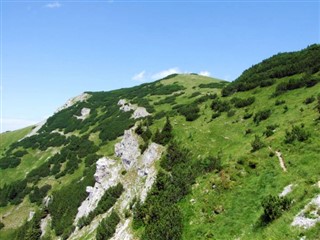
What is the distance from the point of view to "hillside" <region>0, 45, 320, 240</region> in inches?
909

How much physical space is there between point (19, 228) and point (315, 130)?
54.9 meters

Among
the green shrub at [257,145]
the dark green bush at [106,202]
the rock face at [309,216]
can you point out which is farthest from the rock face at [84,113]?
the rock face at [309,216]

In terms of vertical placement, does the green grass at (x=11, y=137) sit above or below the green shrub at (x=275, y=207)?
above

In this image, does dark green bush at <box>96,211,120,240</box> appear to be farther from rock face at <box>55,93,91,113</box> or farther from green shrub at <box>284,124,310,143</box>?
rock face at <box>55,93,91,113</box>

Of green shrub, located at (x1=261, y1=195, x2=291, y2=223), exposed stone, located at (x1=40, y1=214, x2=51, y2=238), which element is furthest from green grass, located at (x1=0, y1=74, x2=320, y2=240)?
exposed stone, located at (x1=40, y1=214, x2=51, y2=238)

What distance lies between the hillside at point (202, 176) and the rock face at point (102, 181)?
0.20 m

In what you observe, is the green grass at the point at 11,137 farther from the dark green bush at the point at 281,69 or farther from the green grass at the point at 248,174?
the green grass at the point at 248,174

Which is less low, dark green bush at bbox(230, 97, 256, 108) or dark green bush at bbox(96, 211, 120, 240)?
dark green bush at bbox(230, 97, 256, 108)

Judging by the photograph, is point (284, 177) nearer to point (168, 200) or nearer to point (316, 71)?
point (168, 200)

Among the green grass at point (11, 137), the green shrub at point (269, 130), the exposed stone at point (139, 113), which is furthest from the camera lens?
the green grass at point (11, 137)

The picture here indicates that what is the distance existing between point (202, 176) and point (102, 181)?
2388 centimetres

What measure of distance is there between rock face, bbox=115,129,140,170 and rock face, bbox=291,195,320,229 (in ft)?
91.0

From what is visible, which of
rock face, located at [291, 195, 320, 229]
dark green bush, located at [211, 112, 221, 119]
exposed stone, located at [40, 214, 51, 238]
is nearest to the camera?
rock face, located at [291, 195, 320, 229]

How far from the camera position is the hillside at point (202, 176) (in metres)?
23.1
